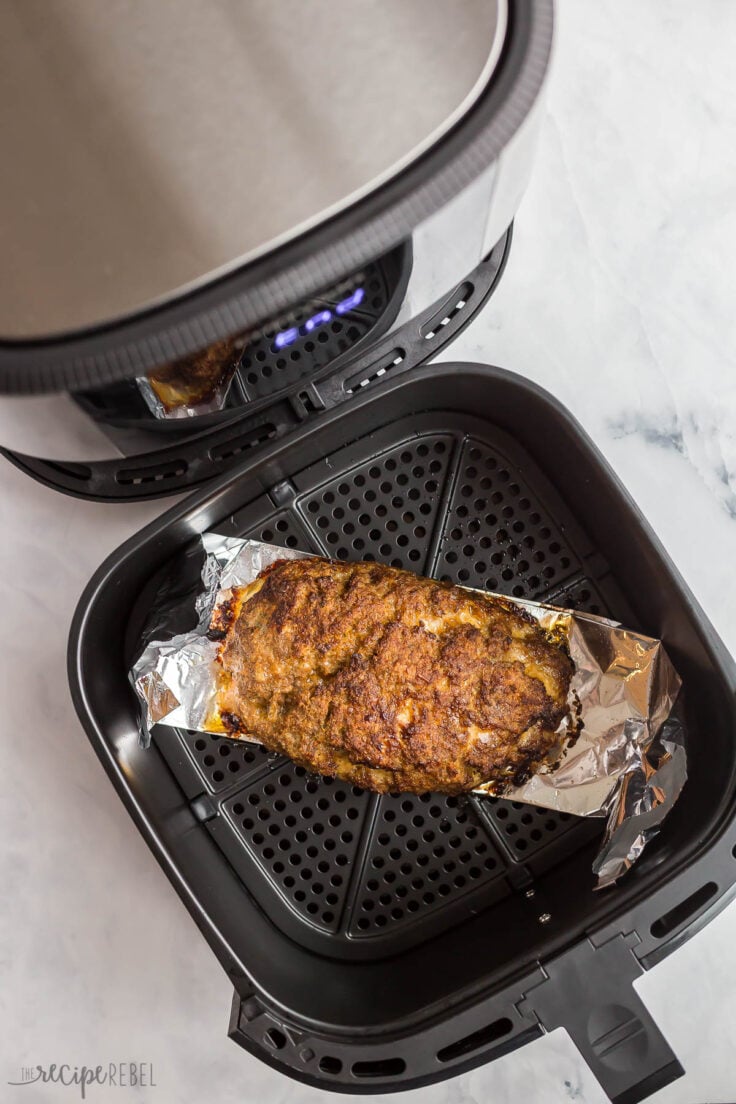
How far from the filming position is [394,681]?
0.81 m

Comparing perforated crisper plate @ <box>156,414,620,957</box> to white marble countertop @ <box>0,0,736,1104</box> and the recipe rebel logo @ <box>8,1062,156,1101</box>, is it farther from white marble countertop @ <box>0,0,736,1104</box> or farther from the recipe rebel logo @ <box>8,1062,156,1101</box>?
the recipe rebel logo @ <box>8,1062,156,1101</box>

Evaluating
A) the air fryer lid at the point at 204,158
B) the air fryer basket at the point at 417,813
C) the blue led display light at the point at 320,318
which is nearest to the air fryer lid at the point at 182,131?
the air fryer lid at the point at 204,158

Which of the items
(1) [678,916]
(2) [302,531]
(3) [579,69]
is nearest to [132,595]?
(2) [302,531]

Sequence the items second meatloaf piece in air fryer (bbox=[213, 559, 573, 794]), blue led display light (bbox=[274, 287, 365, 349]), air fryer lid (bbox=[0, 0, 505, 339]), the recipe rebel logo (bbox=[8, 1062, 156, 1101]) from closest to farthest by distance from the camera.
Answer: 1. air fryer lid (bbox=[0, 0, 505, 339])
2. blue led display light (bbox=[274, 287, 365, 349])
3. second meatloaf piece in air fryer (bbox=[213, 559, 573, 794])
4. the recipe rebel logo (bbox=[8, 1062, 156, 1101])

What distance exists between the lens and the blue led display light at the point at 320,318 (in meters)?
0.63

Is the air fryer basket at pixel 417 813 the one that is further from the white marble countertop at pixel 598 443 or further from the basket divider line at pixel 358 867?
the white marble countertop at pixel 598 443

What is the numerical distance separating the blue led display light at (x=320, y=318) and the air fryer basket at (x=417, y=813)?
4.7 inches

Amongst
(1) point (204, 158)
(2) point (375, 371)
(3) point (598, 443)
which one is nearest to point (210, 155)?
(1) point (204, 158)

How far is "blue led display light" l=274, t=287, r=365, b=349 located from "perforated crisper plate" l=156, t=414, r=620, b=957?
0.22 metres

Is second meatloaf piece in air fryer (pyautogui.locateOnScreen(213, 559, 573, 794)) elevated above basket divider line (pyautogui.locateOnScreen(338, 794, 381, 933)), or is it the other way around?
second meatloaf piece in air fryer (pyautogui.locateOnScreen(213, 559, 573, 794))

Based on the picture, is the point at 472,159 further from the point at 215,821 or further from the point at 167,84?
the point at 215,821

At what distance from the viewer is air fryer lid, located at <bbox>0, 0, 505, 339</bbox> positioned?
20.2 inches

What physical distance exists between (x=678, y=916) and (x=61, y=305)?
677mm

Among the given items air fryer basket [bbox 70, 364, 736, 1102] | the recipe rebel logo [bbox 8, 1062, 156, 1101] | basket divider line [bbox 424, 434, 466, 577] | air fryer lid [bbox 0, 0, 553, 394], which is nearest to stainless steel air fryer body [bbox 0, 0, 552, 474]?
air fryer lid [bbox 0, 0, 553, 394]
